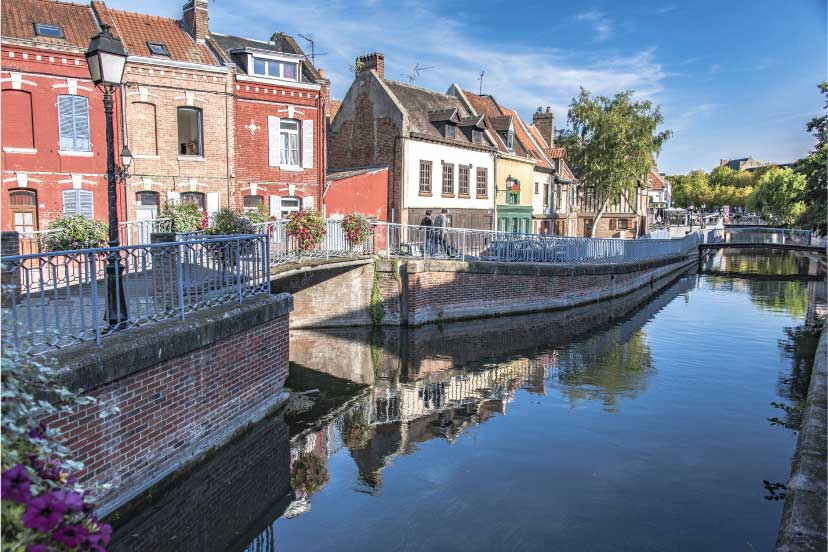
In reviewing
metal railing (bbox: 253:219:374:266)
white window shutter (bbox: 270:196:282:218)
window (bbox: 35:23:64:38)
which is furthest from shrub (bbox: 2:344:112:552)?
white window shutter (bbox: 270:196:282:218)

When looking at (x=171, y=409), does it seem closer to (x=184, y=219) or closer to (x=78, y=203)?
(x=184, y=219)

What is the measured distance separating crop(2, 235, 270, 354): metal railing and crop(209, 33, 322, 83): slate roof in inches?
520

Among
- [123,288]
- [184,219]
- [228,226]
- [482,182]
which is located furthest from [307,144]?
[123,288]

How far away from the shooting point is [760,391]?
12.2 meters

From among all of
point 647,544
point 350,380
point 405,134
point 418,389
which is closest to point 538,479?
point 647,544

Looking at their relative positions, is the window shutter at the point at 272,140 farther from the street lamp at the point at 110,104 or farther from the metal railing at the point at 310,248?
the street lamp at the point at 110,104

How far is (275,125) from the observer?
21.8 meters

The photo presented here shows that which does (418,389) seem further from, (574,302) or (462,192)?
(462,192)

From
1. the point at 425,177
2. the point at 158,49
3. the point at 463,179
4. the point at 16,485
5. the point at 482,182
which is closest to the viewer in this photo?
the point at 16,485

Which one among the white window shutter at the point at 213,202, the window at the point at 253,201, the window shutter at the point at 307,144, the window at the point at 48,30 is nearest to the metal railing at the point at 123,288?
the white window shutter at the point at 213,202

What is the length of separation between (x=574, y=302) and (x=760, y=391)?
1078cm

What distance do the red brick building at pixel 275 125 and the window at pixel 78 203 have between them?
4735 mm

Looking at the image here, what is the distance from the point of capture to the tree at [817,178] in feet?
53.9

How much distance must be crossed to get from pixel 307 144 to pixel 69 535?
2090cm
